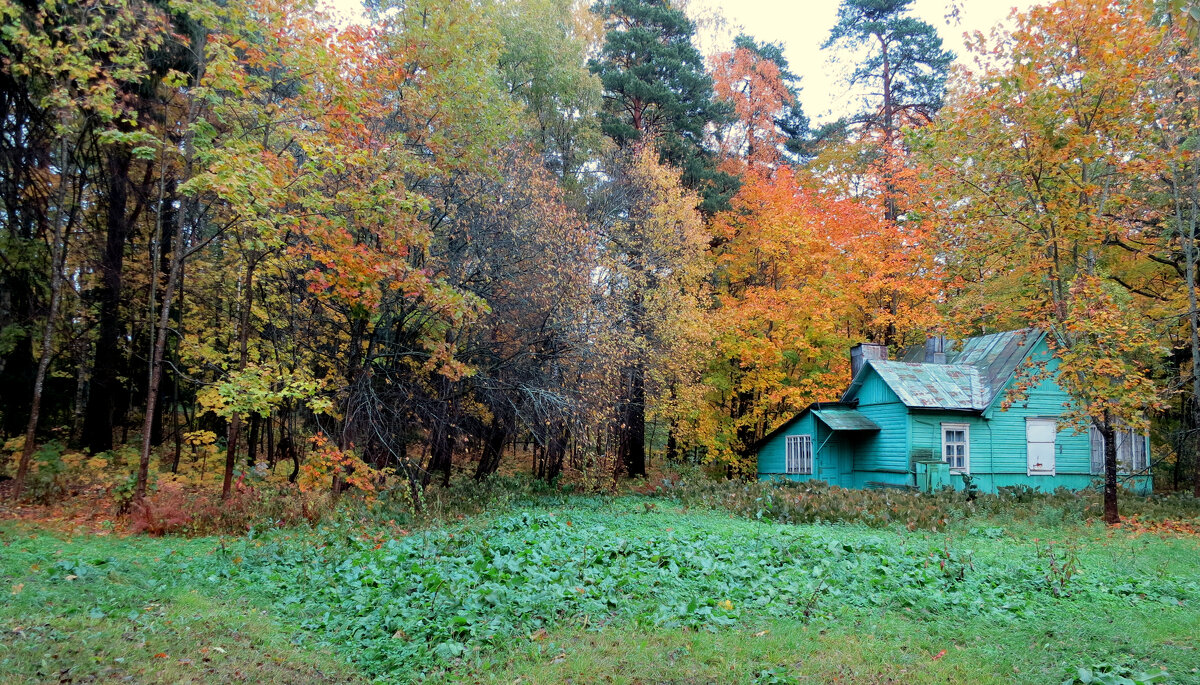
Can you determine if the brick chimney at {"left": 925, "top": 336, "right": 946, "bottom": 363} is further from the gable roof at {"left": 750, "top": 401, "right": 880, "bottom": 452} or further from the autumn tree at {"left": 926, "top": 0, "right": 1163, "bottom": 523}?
the autumn tree at {"left": 926, "top": 0, "right": 1163, "bottom": 523}

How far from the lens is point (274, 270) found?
12.4m

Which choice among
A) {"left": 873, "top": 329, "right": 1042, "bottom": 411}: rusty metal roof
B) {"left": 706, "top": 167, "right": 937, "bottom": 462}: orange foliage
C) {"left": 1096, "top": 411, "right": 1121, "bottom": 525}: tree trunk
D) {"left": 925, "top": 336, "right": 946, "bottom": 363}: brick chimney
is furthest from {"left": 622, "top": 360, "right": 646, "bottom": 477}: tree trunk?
{"left": 1096, "top": 411, "right": 1121, "bottom": 525}: tree trunk

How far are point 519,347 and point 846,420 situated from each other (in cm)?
1143

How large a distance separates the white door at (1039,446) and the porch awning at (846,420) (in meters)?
4.66

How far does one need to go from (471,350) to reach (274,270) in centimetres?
419

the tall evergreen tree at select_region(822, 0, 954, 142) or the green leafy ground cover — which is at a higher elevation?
the tall evergreen tree at select_region(822, 0, 954, 142)

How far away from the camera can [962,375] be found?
2178 cm

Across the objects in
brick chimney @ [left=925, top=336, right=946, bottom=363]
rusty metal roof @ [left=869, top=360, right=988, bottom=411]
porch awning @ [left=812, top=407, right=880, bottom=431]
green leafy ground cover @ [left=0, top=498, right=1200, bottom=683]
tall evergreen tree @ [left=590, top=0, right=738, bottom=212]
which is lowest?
green leafy ground cover @ [left=0, top=498, right=1200, bottom=683]

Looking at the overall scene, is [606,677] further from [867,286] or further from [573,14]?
[573,14]

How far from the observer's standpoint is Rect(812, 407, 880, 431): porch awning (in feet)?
68.7

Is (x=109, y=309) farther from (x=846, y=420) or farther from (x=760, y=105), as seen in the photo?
(x=760, y=105)

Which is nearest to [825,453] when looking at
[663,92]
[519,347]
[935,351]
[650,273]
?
[935,351]

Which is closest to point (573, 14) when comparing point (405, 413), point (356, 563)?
point (405, 413)

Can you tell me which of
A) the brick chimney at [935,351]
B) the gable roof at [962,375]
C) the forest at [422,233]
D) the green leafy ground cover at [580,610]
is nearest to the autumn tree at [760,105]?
the forest at [422,233]
